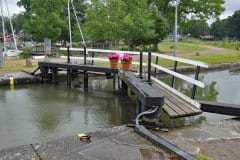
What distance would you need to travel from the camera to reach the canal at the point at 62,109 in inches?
313

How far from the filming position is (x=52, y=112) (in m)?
9.89

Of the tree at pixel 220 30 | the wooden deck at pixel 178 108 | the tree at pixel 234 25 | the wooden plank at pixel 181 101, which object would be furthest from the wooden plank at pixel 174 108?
the tree at pixel 220 30

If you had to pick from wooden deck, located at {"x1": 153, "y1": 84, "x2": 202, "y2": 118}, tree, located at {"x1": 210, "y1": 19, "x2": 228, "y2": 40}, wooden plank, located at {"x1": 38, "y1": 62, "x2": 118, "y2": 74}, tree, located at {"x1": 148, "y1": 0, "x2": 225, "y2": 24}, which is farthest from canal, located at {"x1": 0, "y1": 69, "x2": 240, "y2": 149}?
tree, located at {"x1": 210, "y1": 19, "x2": 228, "y2": 40}

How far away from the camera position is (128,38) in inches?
1045

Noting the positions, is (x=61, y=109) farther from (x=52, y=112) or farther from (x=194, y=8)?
(x=194, y=8)

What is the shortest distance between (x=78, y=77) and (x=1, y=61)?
4749 millimetres

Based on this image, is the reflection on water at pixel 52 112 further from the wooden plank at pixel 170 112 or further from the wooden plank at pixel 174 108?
the wooden plank at pixel 170 112

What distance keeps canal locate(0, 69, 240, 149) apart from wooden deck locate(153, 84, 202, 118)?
1.46 m

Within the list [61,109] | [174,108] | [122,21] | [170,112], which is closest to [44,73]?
[61,109]

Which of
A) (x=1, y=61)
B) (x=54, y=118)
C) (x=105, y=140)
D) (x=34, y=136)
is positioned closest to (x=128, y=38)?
(x=1, y=61)

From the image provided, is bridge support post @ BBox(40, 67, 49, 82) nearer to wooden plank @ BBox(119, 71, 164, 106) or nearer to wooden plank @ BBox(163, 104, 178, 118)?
wooden plank @ BBox(119, 71, 164, 106)

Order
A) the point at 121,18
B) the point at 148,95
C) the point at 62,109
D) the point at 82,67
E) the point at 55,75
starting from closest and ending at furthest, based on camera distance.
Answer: the point at 148,95 < the point at 62,109 < the point at 82,67 < the point at 55,75 < the point at 121,18

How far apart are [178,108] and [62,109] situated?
4368 millimetres

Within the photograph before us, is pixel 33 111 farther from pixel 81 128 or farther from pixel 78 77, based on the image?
pixel 78 77
